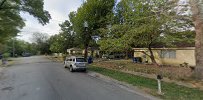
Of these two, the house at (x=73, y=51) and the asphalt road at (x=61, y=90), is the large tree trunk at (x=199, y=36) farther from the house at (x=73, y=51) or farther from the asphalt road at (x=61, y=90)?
the house at (x=73, y=51)

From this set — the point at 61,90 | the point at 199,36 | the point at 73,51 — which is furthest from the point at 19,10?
the point at 73,51

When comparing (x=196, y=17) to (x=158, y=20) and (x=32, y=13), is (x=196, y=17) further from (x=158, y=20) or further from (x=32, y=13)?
(x=32, y=13)

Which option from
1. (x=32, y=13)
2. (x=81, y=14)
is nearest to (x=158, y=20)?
(x=81, y=14)

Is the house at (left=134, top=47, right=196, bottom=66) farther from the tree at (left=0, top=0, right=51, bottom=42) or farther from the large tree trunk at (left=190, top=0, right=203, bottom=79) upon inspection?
the tree at (left=0, top=0, right=51, bottom=42)

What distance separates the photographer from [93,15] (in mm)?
29609

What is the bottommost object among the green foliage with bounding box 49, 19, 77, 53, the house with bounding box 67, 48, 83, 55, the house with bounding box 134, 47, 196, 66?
the house with bounding box 134, 47, 196, 66

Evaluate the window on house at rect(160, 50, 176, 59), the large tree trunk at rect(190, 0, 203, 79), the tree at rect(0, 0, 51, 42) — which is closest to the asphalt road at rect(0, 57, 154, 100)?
the large tree trunk at rect(190, 0, 203, 79)

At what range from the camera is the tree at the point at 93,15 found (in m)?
29.4

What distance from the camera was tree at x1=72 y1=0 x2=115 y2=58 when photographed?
29438 mm

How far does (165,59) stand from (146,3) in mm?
12752

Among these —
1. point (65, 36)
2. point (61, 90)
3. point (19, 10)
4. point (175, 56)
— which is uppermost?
point (19, 10)

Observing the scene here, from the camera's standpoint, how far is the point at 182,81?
13.4 meters

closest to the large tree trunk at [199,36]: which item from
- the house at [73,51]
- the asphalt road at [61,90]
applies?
the asphalt road at [61,90]

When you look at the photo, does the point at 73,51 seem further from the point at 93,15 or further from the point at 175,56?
the point at 175,56
